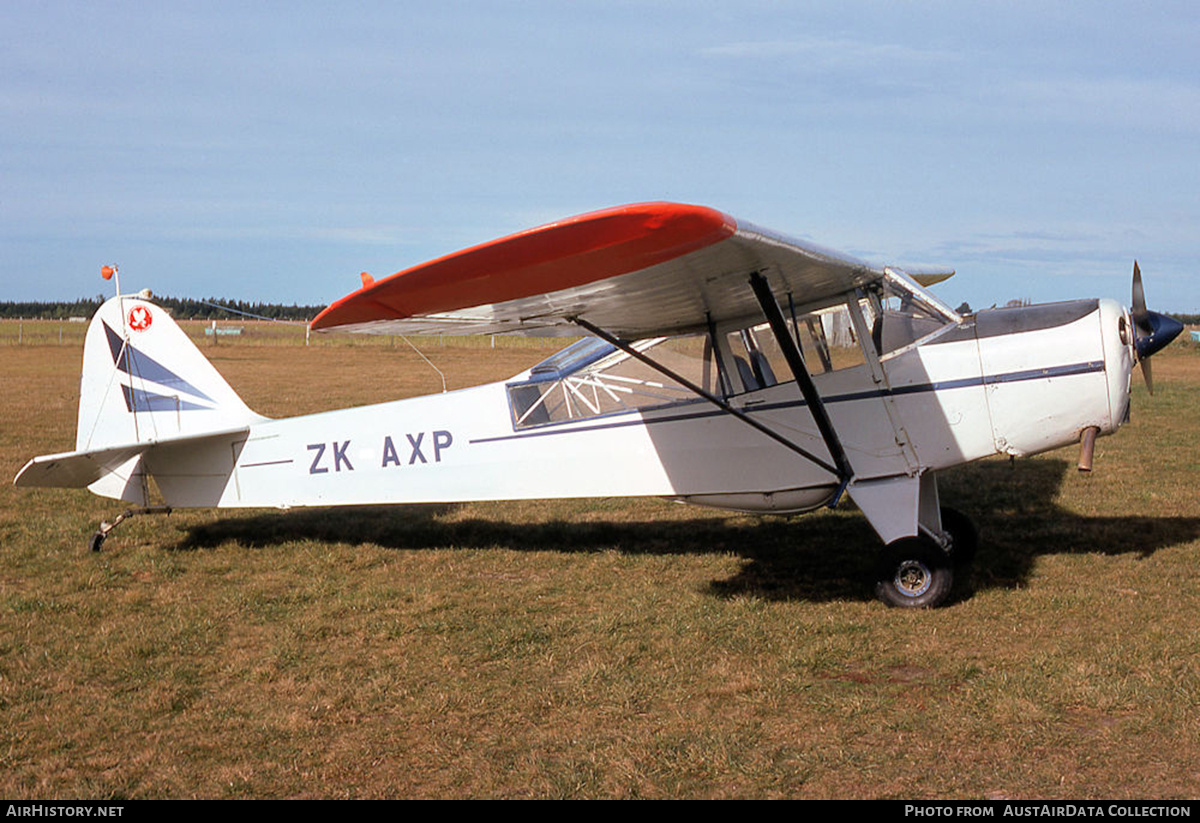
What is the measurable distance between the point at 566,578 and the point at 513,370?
68.2ft

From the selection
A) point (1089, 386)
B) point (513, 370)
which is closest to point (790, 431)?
point (1089, 386)

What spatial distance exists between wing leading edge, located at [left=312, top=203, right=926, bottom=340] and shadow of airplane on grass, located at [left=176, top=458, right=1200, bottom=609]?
6.74ft

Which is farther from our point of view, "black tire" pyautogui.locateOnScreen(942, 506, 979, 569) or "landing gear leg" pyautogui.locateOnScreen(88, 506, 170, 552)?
"landing gear leg" pyautogui.locateOnScreen(88, 506, 170, 552)

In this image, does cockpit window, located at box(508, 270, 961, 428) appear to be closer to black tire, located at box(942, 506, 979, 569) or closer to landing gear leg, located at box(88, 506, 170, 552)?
black tire, located at box(942, 506, 979, 569)

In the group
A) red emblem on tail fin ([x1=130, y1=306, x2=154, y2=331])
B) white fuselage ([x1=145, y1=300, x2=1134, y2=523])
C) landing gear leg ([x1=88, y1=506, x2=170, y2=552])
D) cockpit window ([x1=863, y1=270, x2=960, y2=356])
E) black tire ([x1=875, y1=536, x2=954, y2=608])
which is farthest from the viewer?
red emblem on tail fin ([x1=130, y1=306, x2=154, y2=331])

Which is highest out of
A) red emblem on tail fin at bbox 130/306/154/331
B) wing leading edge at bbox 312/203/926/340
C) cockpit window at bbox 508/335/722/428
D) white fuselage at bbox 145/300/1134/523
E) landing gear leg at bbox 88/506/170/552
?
red emblem on tail fin at bbox 130/306/154/331

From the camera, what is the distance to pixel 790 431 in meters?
6.59

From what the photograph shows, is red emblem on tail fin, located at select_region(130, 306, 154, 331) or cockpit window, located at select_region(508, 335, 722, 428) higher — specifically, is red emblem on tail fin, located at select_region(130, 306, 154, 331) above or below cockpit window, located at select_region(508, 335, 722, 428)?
above

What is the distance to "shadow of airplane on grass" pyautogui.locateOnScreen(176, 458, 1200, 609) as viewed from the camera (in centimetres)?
701

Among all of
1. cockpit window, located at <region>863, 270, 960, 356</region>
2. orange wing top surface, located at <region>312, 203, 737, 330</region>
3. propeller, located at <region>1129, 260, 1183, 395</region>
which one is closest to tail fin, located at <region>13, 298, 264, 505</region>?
orange wing top surface, located at <region>312, 203, 737, 330</region>

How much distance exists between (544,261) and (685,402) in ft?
9.09

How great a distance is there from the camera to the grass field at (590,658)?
402 cm

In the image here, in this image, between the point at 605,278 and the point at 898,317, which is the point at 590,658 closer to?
the point at 605,278
